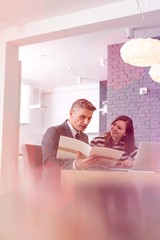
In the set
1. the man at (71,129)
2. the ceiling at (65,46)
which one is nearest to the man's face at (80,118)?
the man at (71,129)

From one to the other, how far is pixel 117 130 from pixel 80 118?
0.91 m

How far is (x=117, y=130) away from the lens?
311 centimetres

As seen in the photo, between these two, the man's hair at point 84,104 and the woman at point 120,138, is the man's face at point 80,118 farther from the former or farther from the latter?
the woman at point 120,138

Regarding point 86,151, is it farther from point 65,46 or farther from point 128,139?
point 65,46

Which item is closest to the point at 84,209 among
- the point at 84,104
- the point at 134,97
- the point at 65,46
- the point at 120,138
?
the point at 84,104

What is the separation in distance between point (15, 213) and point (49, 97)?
8338 millimetres

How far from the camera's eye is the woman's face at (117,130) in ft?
10.1

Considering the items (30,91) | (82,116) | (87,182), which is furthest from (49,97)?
(87,182)

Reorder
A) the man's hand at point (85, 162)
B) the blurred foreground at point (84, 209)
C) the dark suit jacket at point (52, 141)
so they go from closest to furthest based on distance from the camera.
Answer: the blurred foreground at point (84, 209) < the man's hand at point (85, 162) < the dark suit jacket at point (52, 141)

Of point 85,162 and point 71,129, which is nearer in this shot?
point 85,162

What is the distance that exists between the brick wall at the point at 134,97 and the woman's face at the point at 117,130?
2.13 m

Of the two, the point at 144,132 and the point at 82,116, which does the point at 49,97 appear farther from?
the point at 82,116

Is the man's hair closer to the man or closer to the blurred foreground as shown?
the man

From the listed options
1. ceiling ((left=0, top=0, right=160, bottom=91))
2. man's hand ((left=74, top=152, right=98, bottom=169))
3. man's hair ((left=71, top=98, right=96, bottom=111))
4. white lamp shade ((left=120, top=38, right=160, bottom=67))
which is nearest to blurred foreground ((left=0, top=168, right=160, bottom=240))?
man's hand ((left=74, top=152, right=98, bottom=169))
